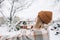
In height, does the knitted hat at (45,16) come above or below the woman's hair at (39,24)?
above

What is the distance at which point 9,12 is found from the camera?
106 centimetres

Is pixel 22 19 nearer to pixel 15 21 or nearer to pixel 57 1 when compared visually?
pixel 15 21

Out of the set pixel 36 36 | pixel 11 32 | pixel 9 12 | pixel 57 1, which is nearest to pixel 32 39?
pixel 36 36

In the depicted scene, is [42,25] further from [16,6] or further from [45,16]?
[16,6]

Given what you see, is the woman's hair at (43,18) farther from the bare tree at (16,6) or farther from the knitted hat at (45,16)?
the bare tree at (16,6)

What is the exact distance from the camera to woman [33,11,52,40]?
969 millimetres

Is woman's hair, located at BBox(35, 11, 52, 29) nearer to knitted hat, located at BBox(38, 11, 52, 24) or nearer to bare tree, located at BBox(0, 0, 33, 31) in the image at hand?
knitted hat, located at BBox(38, 11, 52, 24)

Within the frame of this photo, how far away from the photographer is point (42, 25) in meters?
1.01

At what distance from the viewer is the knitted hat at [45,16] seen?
3.21ft

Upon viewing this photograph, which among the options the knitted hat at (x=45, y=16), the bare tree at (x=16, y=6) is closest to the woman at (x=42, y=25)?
the knitted hat at (x=45, y=16)

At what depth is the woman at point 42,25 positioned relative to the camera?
969mm

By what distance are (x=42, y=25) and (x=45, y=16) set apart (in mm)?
77

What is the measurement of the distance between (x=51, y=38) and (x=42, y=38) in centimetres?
6

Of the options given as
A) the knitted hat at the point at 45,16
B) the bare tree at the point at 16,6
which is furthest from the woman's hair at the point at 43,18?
the bare tree at the point at 16,6
